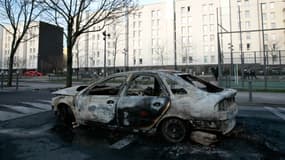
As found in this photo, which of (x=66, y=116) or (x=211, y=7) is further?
(x=211, y=7)

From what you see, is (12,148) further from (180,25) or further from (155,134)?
(180,25)

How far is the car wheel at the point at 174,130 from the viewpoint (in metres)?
4.94

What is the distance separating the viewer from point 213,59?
6141cm

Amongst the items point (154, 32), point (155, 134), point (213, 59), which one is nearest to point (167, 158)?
point (155, 134)

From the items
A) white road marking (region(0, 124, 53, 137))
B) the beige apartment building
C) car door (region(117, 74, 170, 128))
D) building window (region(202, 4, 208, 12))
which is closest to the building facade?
the beige apartment building

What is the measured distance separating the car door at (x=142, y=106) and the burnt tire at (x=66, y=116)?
179 cm

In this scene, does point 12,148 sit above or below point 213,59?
below

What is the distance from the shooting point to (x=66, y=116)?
21.3 ft

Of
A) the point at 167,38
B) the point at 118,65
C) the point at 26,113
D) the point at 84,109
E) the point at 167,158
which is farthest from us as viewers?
the point at 118,65

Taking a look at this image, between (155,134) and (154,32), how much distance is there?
64.2m

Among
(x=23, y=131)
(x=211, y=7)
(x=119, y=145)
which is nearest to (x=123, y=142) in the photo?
(x=119, y=145)

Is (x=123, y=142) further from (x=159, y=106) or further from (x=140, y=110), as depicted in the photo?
(x=159, y=106)

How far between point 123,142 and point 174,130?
1.13 meters

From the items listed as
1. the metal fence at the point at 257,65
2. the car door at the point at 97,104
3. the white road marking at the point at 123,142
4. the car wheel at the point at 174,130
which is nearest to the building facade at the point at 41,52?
the metal fence at the point at 257,65
